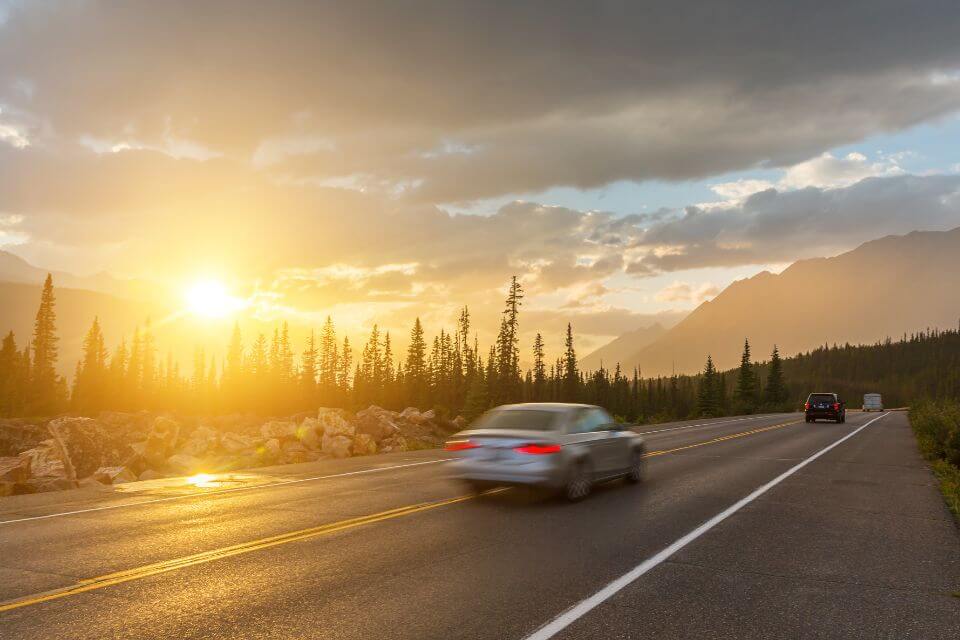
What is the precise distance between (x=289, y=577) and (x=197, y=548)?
6.28 ft

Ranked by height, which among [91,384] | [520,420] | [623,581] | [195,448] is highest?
[91,384]

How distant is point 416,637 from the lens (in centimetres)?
502

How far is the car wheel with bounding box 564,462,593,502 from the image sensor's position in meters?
11.5

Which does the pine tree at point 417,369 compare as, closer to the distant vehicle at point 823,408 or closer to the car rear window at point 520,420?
the distant vehicle at point 823,408

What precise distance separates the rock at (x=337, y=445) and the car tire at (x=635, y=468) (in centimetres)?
1843

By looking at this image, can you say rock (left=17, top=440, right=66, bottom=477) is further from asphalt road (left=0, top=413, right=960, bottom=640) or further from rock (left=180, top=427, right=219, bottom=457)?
asphalt road (left=0, top=413, right=960, bottom=640)

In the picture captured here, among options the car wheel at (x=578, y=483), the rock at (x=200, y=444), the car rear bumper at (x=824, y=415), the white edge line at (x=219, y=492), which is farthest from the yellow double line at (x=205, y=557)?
the car rear bumper at (x=824, y=415)

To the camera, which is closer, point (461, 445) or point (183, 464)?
point (461, 445)

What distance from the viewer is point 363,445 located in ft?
102

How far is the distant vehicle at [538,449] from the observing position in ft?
36.9

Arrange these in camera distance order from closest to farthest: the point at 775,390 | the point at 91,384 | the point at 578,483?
1. the point at 578,483
2. the point at 775,390
3. the point at 91,384

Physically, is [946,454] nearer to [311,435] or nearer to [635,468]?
[635,468]

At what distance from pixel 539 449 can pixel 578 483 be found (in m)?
1.03

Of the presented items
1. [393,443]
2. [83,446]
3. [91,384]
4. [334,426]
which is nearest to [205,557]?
[334,426]
